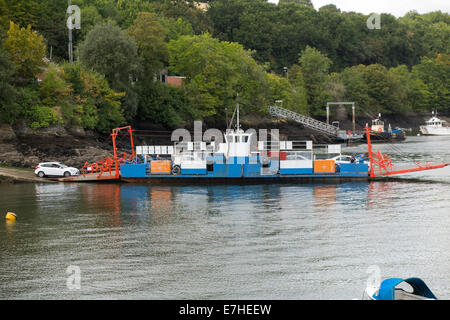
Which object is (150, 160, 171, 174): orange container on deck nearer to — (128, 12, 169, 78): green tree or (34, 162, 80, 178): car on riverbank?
(34, 162, 80, 178): car on riverbank

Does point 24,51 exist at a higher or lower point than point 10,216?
higher

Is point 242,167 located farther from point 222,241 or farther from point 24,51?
point 24,51

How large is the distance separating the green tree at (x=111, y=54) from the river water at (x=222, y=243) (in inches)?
1584

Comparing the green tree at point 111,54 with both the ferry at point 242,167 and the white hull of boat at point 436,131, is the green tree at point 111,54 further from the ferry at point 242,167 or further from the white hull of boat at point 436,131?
the white hull of boat at point 436,131

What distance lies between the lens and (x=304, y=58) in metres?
151

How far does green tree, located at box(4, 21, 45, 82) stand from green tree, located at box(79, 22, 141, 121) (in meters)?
11.0

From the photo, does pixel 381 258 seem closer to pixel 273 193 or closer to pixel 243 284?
pixel 243 284

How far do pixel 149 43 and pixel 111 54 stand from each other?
37.9 ft

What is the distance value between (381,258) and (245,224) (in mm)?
9429

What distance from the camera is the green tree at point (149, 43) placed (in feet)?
299

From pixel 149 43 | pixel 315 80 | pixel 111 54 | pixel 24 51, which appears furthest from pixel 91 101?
pixel 315 80

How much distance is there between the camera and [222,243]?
1060 inches

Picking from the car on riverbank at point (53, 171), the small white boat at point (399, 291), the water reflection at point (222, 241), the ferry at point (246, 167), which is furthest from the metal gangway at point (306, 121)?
the small white boat at point (399, 291)
